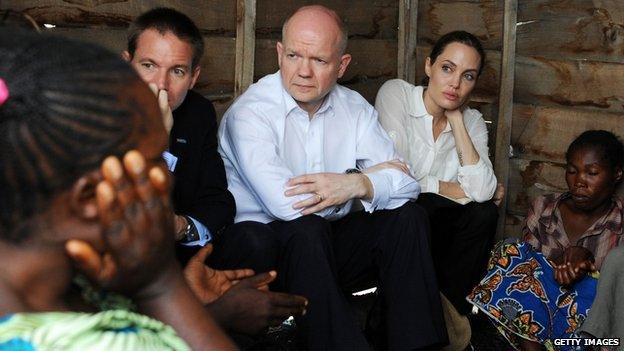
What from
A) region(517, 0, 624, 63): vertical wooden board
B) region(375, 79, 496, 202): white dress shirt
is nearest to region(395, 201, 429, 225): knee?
region(375, 79, 496, 202): white dress shirt

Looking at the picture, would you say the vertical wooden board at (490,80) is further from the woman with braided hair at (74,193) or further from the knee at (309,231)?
the woman with braided hair at (74,193)

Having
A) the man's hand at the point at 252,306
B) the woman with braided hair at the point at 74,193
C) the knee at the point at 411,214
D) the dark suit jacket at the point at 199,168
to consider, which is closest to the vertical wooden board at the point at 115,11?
the dark suit jacket at the point at 199,168

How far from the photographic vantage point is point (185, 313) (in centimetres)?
157

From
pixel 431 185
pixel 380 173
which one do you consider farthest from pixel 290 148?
pixel 431 185

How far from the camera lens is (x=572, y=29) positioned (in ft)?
16.5

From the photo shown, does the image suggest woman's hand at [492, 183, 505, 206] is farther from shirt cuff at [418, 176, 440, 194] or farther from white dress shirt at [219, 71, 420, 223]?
white dress shirt at [219, 71, 420, 223]

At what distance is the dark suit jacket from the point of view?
3539mm

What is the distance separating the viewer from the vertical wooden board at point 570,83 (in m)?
4.91

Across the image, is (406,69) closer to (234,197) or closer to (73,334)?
(234,197)

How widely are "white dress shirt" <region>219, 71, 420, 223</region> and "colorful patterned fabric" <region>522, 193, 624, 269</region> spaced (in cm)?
88

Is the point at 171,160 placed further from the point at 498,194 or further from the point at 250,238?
the point at 498,194

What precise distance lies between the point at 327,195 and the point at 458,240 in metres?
1.04

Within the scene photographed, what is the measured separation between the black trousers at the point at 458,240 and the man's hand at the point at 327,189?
71cm

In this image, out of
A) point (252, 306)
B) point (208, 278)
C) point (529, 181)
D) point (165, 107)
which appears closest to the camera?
point (252, 306)
